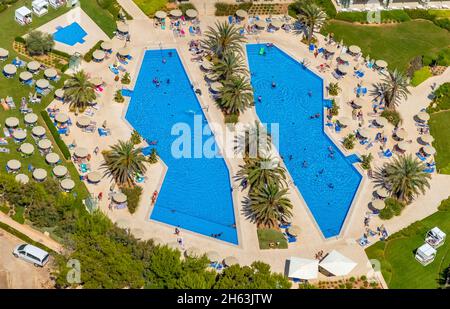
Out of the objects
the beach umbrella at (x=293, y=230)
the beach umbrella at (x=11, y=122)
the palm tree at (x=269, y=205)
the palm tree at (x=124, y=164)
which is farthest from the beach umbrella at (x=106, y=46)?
the beach umbrella at (x=293, y=230)

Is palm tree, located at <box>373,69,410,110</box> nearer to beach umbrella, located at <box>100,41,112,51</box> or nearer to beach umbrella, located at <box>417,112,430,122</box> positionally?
beach umbrella, located at <box>417,112,430,122</box>

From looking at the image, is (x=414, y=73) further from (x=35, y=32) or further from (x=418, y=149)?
(x=35, y=32)

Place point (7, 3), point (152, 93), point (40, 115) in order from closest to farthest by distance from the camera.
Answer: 1. point (40, 115)
2. point (152, 93)
3. point (7, 3)

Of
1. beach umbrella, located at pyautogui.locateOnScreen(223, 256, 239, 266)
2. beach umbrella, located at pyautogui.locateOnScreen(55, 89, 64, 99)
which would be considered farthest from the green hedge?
beach umbrella, located at pyautogui.locateOnScreen(223, 256, 239, 266)

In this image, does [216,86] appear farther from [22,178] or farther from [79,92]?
[22,178]

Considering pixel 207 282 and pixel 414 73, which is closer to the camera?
pixel 207 282

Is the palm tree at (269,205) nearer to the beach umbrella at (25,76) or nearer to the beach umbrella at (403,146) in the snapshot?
the beach umbrella at (403,146)

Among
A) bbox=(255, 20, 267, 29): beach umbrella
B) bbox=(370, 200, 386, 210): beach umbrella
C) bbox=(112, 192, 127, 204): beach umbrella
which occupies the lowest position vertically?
bbox=(370, 200, 386, 210): beach umbrella

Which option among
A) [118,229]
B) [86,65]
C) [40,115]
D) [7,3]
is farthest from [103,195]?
[7,3]
